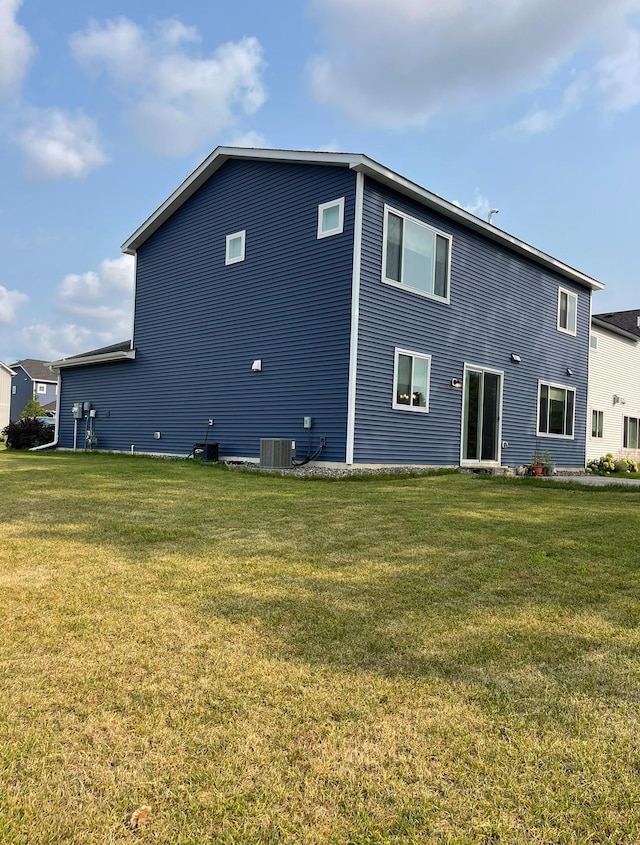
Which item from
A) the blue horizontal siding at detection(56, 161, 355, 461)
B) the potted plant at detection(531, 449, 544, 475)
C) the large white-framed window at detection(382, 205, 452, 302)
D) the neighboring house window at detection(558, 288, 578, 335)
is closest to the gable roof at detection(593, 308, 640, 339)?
the neighboring house window at detection(558, 288, 578, 335)

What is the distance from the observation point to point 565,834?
1354 millimetres

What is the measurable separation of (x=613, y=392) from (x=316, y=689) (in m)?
21.3

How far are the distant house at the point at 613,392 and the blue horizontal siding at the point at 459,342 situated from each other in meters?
2.46

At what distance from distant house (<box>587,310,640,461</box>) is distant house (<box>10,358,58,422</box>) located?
4429 cm

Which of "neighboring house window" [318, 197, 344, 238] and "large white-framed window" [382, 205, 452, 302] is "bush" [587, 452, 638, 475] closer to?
"large white-framed window" [382, 205, 452, 302]

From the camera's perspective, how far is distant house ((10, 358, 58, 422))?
50.2m

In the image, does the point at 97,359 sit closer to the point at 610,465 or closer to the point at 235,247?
the point at 235,247

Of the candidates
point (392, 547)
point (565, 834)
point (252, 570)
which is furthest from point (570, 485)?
point (565, 834)

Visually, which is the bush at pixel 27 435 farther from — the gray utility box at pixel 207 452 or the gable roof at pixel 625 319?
the gable roof at pixel 625 319

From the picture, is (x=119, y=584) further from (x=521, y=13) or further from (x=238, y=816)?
(x=521, y=13)

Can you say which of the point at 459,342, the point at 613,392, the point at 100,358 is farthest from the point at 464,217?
the point at 613,392

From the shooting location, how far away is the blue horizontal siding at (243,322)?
10.8 meters

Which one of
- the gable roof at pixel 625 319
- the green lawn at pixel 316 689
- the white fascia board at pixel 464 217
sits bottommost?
the green lawn at pixel 316 689

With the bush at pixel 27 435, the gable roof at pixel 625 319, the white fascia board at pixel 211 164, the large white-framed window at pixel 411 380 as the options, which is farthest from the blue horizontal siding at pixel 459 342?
the bush at pixel 27 435
